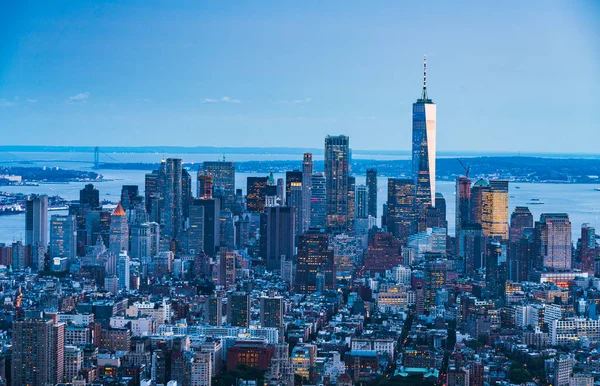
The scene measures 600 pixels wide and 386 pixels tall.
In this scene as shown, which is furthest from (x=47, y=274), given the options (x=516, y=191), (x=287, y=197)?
(x=516, y=191)

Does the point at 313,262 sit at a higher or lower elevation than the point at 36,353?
higher

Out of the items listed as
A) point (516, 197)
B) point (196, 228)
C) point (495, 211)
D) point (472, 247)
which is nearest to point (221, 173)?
point (196, 228)

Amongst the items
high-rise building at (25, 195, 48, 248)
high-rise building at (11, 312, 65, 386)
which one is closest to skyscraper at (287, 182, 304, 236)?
high-rise building at (25, 195, 48, 248)

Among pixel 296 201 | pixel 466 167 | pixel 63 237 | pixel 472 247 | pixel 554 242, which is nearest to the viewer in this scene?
pixel 554 242

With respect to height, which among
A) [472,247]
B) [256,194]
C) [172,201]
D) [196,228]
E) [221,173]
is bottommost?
[472,247]

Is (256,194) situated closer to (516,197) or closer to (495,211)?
(495,211)

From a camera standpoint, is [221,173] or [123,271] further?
[221,173]

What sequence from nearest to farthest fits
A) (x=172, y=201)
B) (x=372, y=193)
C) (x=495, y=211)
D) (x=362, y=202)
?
(x=495, y=211)
(x=172, y=201)
(x=362, y=202)
(x=372, y=193)
